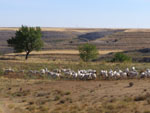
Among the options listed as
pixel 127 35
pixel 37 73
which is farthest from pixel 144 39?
pixel 37 73

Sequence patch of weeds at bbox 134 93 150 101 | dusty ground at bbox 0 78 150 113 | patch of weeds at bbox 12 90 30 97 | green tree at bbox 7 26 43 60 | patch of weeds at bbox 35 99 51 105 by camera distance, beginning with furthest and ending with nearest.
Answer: green tree at bbox 7 26 43 60 < patch of weeds at bbox 12 90 30 97 < patch of weeds at bbox 35 99 51 105 < patch of weeds at bbox 134 93 150 101 < dusty ground at bbox 0 78 150 113

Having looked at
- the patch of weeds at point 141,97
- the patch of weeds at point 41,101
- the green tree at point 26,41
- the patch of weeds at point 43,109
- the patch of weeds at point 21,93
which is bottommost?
the patch of weeds at point 21,93

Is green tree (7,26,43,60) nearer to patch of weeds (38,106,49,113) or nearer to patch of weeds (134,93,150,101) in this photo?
patch of weeds (38,106,49,113)

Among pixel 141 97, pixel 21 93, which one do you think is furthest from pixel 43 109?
pixel 21 93

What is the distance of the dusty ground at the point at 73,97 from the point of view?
19.0 m

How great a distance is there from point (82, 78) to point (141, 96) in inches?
469

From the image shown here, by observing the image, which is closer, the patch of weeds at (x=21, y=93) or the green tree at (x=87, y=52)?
the patch of weeds at (x=21, y=93)

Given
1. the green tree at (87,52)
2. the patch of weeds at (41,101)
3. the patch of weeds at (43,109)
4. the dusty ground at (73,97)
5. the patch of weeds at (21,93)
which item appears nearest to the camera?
the dusty ground at (73,97)

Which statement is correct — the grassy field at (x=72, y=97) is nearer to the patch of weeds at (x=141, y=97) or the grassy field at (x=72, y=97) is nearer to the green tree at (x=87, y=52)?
the patch of weeds at (x=141, y=97)

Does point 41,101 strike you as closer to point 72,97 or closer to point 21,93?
point 72,97

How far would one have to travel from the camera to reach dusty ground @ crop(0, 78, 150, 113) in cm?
1900

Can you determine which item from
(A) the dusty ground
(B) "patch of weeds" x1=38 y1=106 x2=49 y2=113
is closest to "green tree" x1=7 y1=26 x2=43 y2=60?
(A) the dusty ground

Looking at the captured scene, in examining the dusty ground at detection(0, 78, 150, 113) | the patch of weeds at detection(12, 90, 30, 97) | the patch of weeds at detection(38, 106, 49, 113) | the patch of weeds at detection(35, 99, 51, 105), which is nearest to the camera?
the dusty ground at detection(0, 78, 150, 113)

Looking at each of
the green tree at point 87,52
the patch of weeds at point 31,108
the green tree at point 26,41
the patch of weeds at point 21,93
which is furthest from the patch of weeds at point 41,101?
the green tree at point 26,41
